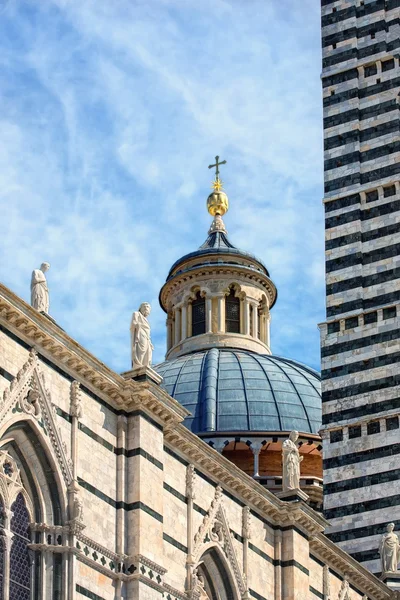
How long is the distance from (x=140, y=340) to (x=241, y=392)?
21.7 meters

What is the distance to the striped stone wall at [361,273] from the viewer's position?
36938 millimetres

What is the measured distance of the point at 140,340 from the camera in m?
26.9

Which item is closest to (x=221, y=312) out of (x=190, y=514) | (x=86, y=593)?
(x=190, y=514)

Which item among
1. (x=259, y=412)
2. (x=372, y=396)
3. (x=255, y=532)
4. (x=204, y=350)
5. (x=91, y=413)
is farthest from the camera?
(x=204, y=350)

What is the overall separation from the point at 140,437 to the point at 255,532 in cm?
459

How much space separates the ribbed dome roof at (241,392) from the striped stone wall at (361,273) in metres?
8.85

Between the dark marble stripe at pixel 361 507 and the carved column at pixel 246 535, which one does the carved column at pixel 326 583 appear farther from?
the dark marble stripe at pixel 361 507

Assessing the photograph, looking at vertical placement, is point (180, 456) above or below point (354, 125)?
below

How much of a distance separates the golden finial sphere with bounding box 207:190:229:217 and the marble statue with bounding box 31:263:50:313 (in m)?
31.9

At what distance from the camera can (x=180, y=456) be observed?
90.1ft

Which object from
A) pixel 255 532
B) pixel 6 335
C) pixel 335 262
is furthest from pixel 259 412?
pixel 6 335

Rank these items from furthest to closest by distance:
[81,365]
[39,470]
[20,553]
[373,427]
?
[373,427] < [81,365] < [39,470] < [20,553]

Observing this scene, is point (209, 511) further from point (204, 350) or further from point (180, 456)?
point (204, 350)

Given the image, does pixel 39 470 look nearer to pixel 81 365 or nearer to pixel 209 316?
pixel 81 365
